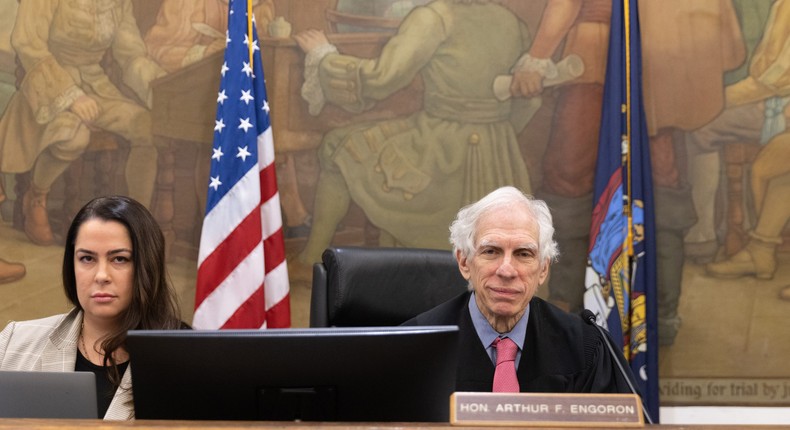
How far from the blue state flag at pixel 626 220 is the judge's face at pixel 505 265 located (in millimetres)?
2140

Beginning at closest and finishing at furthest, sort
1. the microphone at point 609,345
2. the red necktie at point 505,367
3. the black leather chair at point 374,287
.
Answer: the microphone at point 609,345 < the red necktie at point 505,367 < the black leather chair at point 374,287

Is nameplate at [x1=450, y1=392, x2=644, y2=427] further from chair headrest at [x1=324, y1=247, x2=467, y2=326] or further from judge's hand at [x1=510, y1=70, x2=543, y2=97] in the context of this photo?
judge's hand at [x1=510, y1=70, x2=543, y2=97]

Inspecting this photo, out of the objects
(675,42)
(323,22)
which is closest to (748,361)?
(675,42)

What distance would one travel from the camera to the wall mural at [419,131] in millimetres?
5512

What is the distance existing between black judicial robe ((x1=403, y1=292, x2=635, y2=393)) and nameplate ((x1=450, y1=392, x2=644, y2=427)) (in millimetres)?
1051

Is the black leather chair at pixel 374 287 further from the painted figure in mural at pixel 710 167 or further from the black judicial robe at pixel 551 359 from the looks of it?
the painted figure in mural at pixel 710 167

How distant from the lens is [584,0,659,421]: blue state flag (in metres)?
5.25

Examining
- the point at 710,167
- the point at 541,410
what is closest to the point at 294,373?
the point at 541,410

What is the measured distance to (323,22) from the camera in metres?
5.60

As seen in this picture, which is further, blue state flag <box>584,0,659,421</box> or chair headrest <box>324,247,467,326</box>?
blue state flag <box>584,0,659,421</box>

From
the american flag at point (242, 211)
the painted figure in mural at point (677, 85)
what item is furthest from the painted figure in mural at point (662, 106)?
the american flag at point (242, 211)

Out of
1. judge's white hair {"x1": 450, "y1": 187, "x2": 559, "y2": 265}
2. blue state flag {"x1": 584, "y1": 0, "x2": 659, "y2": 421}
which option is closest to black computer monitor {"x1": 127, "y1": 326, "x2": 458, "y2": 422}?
judge's white hair {"x1": 450, "y1": 187, "x2": 559, "y2": 265}

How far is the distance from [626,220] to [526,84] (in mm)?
1021

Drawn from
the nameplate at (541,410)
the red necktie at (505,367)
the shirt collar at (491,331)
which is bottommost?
the red necktie at (505,367)
